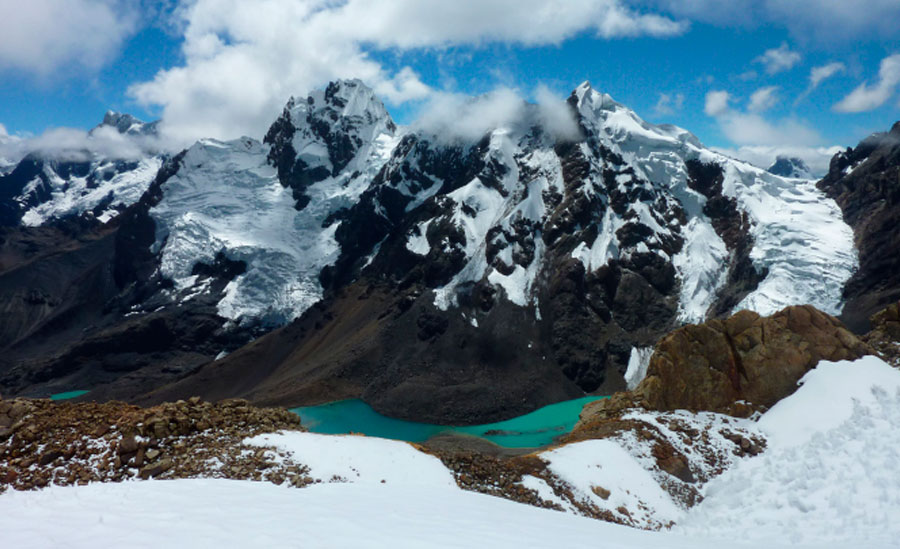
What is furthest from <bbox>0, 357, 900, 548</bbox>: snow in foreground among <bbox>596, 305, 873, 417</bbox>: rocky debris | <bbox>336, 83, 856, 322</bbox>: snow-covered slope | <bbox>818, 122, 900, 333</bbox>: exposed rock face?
<bbox>336, 83, 856, 322</bbox>: snow-covered slope

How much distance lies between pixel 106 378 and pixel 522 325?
390 feet

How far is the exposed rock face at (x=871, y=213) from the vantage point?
275 feet

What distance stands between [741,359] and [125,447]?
3021 centimetres

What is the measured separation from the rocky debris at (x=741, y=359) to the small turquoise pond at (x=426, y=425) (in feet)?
125

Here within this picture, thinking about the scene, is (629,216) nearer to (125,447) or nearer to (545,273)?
(545,273)

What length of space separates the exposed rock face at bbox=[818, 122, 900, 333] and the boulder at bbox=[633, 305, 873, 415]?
61.0 meters

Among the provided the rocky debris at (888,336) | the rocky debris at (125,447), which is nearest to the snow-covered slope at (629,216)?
the rocky debris at (888,336)

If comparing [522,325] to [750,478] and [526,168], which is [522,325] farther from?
[750,478]

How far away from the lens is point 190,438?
1614 centimetres

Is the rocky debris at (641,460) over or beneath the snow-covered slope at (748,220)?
beneath

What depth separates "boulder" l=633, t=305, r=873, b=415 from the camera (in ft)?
90.0

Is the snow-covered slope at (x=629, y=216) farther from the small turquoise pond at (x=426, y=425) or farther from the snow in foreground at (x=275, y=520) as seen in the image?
the snow in foreground at (x=275, y=520)

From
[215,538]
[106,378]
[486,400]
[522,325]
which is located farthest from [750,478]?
[106,378]

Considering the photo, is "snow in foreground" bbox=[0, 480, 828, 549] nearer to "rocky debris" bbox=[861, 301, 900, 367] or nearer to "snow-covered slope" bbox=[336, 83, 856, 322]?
"rocky debris" bbox=[861, 301, 900, 367]
